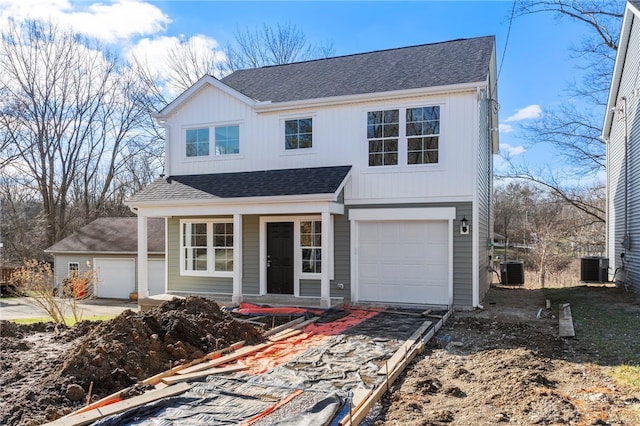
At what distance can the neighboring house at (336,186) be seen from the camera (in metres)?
10.7

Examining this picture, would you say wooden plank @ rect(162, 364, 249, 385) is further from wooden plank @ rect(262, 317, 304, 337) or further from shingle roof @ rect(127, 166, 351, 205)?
shingle roof @ rect(127, 166, 351, 205)

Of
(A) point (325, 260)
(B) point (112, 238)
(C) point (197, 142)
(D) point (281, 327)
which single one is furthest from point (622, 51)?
(B) point (112, 238)

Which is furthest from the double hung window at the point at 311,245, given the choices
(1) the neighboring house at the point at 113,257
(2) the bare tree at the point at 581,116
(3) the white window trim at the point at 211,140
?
(2) the bare tree at the point at 581,116

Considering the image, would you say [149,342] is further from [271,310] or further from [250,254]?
[250,254]

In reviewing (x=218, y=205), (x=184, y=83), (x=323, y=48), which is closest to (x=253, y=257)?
(x=218, y=205)

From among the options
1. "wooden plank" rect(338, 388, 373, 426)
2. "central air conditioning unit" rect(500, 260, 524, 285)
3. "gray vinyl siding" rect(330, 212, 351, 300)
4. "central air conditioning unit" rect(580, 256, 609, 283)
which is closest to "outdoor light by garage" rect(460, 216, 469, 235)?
"gray vinyl siding" rect(330, 212, 351, 300)

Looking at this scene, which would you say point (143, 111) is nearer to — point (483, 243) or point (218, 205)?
point (218, 205)

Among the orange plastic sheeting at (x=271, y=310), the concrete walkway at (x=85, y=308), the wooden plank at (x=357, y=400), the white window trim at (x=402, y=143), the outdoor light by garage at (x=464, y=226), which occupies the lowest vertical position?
the concrete walkway at (x=85, y=308)

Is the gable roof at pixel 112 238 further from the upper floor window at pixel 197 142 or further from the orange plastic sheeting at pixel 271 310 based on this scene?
the orange plastic sheeting at pixel 271 310

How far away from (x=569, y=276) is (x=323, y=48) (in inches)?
770

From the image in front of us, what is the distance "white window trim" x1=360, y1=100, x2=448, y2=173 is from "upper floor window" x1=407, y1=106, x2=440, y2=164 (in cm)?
8

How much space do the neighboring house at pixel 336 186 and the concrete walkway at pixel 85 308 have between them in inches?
178

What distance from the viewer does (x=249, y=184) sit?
38.9 ft

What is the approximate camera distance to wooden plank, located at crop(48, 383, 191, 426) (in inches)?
165
